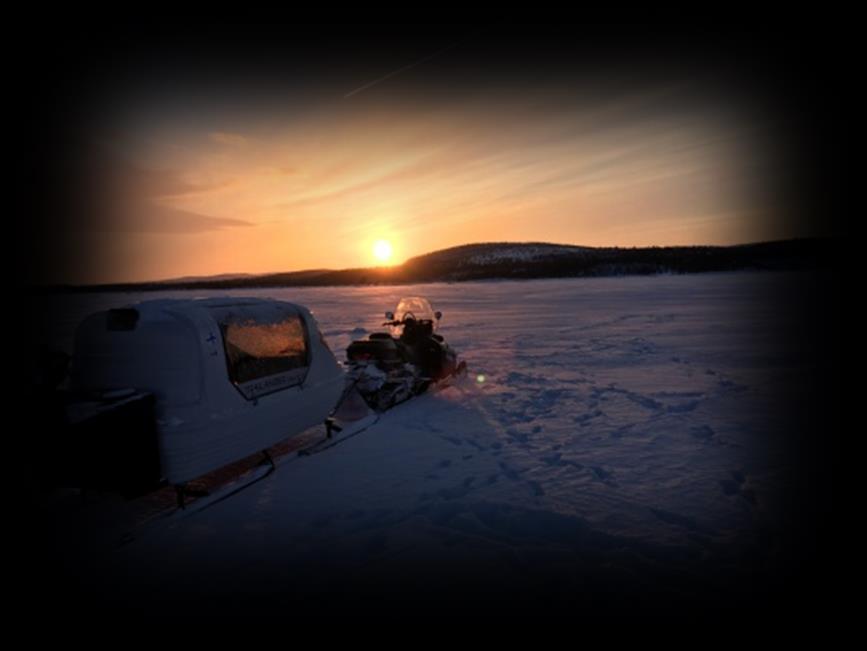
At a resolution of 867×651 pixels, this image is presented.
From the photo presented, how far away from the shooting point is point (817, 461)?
5.00 m

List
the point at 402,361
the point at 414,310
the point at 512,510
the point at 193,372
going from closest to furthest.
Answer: the point at 193,372, the point at 512,510, the point at 402,361, the point at 414,310

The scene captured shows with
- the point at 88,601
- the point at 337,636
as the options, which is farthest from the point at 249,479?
the point at 337,636

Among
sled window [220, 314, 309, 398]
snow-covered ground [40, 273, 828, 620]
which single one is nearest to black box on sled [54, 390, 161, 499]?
snow-covered ground [40, 273, 828, 620]

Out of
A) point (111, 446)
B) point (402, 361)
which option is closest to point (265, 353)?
point (111, 446)

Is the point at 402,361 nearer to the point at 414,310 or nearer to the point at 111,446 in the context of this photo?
the point at 414,310

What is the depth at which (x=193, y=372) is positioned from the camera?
398 centimetres

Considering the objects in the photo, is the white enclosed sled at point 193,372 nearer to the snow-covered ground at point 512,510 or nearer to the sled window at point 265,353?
the sled window at point 265,353

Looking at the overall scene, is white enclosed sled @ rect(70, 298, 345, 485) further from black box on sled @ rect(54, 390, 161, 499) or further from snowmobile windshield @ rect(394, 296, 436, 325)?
snowmobile windshield @ rect(394, 296, 436, 325)

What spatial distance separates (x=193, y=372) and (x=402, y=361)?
496 cm

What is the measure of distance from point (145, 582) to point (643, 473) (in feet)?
15.7

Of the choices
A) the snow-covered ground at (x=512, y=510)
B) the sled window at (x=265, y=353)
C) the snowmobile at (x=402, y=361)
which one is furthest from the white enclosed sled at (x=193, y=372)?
the snowmobile at (x=402, y=361)

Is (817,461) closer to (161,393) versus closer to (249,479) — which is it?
(249,479)

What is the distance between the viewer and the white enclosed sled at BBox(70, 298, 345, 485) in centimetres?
391

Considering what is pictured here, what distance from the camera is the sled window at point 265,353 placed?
4418 mm
